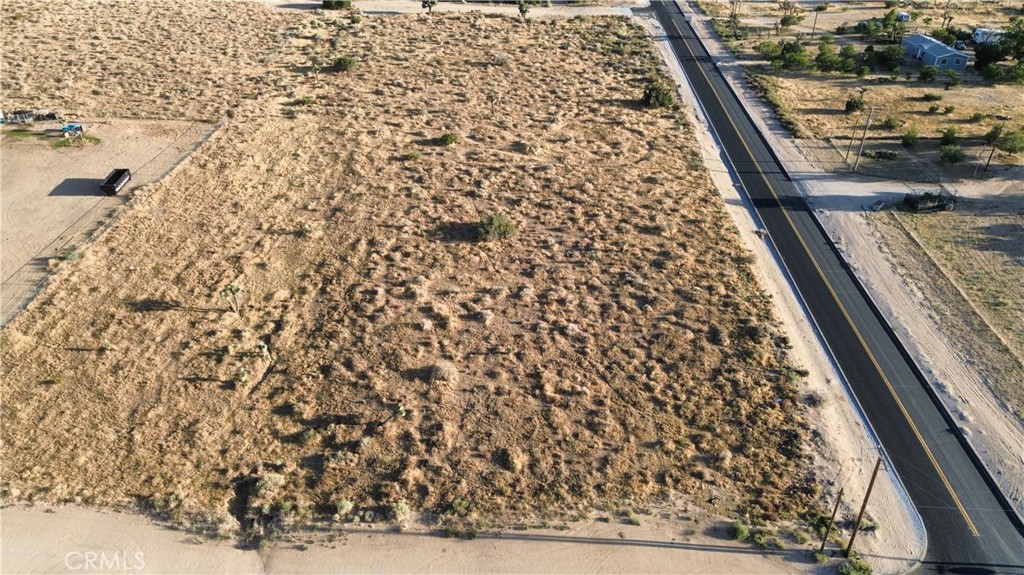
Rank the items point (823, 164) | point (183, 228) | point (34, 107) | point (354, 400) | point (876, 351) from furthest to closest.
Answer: point (34, 107) < point (823, 164) < point (183, 228) < point (876, 351) < point (354, 400)

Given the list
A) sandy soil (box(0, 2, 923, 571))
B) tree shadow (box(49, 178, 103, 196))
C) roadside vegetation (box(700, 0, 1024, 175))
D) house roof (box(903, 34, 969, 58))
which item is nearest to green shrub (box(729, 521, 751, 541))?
sandy soil (box(0, 2, 923, 571))

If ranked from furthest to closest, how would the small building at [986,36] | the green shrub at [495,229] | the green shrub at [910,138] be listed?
the small building at [986,36], the green shrub at [910,138], the green shrub at [495,229]

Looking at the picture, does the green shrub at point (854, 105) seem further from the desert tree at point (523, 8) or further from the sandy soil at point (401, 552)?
the sandy soil at point (401, 552)

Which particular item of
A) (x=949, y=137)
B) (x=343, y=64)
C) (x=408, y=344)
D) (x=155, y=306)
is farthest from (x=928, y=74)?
(x=155, y=306)

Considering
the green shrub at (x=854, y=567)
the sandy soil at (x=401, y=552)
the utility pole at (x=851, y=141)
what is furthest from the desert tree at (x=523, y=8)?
the green shrub at (x=854, y=567)

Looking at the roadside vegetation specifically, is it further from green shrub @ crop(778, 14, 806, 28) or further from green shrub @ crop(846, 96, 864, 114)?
green shrub @ crop(778, 14, 806, 28)

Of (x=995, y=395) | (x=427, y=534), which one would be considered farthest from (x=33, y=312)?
(x=995, y=395)

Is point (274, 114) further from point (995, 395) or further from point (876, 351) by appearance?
point (995, 395)

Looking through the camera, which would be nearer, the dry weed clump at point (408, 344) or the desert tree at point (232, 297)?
the dry weed clump at point (408, 344)
